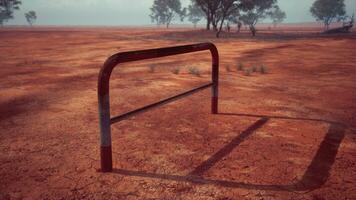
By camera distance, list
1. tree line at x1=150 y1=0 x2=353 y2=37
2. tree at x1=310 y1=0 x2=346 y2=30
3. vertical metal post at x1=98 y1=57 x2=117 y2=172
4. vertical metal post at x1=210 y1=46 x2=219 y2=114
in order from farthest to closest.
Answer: tree at x1=310 y1=0 x2=346 y2=30 < tree line at x1=150 y1=0 x2=353 y2=37 < vertical metal post at x1=210 y1=46 x2=219 y2=114 < vertical metal post at x1=98 y1=57 x2=117 y2=172

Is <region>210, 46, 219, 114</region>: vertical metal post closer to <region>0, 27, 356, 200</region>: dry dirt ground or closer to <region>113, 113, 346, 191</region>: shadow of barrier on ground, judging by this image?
<region>0, 27, 356, 200</region>: dry dirt ground

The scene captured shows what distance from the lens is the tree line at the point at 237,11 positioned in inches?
1278

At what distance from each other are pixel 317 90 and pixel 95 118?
4.95 metres

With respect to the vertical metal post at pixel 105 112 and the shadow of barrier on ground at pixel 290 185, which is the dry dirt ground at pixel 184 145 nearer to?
the shadow of barrier on ground at pixel 290 185

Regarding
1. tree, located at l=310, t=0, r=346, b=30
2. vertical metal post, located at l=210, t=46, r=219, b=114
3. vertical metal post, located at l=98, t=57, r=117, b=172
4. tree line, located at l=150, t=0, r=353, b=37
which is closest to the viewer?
vertical metal post, located at l=98, t=57, r=117, b=172

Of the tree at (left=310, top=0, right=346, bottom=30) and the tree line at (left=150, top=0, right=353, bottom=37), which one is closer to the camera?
the tree line at (left=150, top=0, right=353, bottom=37)

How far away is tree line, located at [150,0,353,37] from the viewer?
107ft

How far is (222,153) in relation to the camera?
3402 mm

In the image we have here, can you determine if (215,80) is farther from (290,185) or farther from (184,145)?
(290,185)

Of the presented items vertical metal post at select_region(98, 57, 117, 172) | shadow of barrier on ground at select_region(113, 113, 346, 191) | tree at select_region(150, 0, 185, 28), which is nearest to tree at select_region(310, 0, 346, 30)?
tree at select_region(150, 0, 185, 28)

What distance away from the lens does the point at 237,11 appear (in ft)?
189

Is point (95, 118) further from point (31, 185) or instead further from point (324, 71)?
→ point (324, 71)

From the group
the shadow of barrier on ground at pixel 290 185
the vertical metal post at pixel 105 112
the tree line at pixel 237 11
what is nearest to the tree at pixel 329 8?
the tree line at pixel 237 11

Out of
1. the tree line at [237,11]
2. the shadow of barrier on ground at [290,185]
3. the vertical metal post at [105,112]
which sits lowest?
the shadow of barrier on ground at [290,185]
